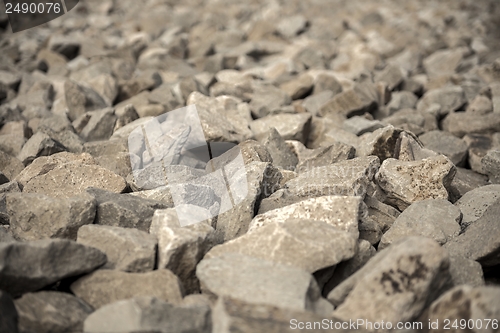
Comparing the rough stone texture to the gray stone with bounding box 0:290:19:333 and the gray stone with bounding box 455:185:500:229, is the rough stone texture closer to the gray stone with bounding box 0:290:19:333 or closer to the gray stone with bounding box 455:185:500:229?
the gray stone with bounding box 0:290:19:333

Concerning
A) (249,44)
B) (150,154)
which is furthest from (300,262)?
(249,44)

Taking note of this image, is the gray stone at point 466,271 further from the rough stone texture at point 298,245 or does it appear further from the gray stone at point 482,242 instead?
the rough stone texture at point 298,245

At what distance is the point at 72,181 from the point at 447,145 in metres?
3.21

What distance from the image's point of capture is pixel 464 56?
744 cm

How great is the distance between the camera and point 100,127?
13.6 ft

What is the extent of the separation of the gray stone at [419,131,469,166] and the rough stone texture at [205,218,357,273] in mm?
2171

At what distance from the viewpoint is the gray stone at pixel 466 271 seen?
2.15 meters

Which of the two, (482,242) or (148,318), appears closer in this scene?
(148,318)

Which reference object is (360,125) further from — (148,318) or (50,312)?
(50,312)

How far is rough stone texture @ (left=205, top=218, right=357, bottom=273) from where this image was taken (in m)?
2.12

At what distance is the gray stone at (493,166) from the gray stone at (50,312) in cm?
306

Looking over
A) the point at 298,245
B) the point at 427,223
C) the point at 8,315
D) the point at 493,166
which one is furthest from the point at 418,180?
the point at 8,315

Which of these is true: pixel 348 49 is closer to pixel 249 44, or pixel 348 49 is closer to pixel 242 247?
pixel 249 44

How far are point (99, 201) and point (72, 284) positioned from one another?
57cm
